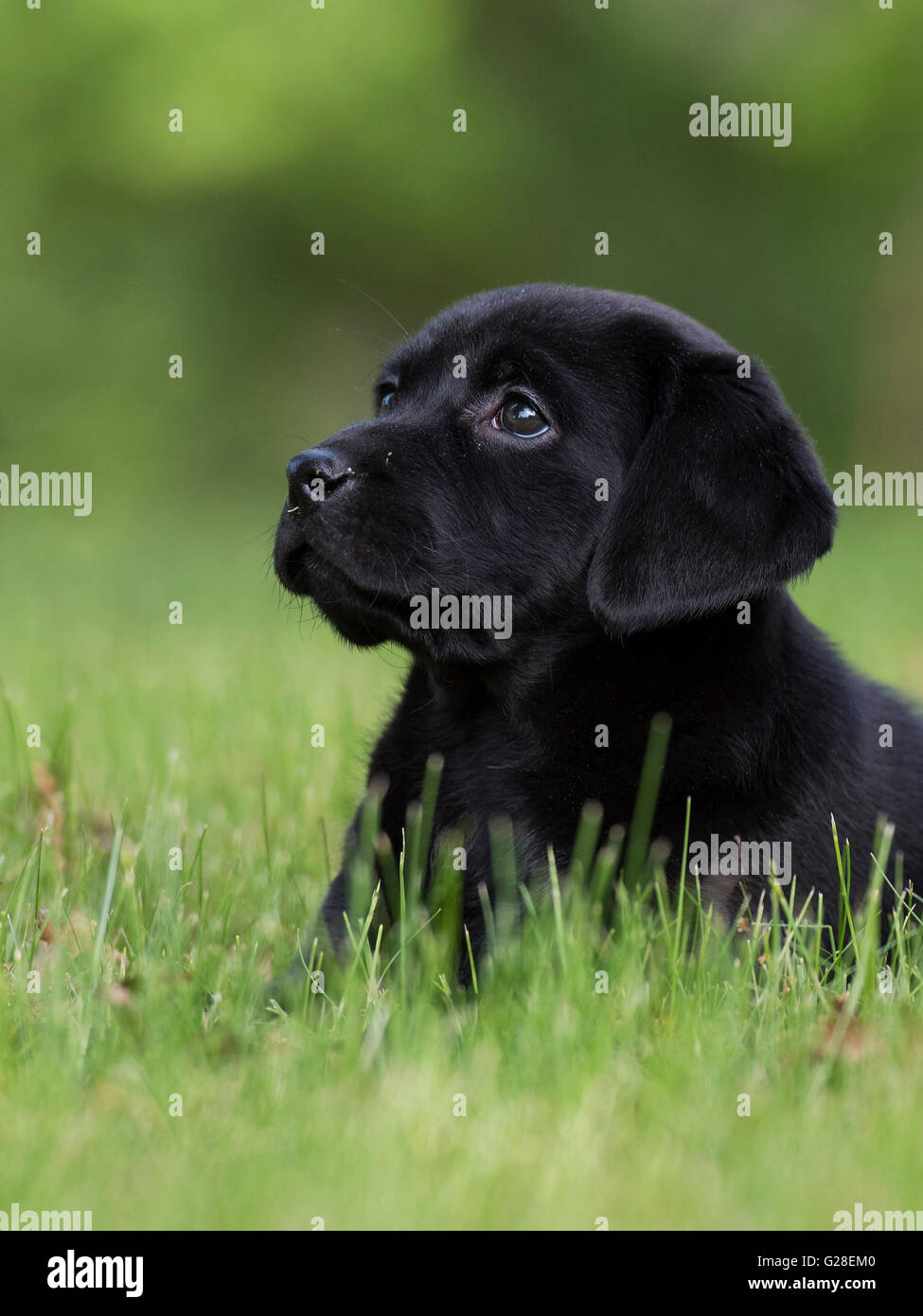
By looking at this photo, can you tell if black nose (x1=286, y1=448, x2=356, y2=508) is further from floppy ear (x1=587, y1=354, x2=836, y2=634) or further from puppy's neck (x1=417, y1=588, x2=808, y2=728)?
floppy ear (x1=587, y1=354, x2=836, y2=634)

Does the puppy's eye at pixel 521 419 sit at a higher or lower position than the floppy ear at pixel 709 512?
higher

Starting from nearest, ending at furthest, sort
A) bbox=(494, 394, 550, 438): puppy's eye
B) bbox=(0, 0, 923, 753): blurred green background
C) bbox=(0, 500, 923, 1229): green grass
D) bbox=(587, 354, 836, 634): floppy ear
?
bbox=(0, 500, 923, 1229): green grass < bbox=(587, 354, 836, 634): floppy ear < bbox=(494, 394, 550, 438): puppy's eye < bbox=(0, 0, 923, 753): blurred green background

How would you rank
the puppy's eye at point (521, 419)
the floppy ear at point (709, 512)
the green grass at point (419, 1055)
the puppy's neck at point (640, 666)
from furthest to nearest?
the puppy's eye at point (521, 419) → the puppy's neck at point (640, 666) → the floppy ear at point (709, 512) → the green grass at point (419, 1055)

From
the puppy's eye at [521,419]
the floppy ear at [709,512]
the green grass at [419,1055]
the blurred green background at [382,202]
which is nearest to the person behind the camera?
the green grass at [419,1055]

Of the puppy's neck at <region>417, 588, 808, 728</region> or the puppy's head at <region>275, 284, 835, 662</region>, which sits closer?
the puppy's head at <region>275, 284, 835, 662</region>

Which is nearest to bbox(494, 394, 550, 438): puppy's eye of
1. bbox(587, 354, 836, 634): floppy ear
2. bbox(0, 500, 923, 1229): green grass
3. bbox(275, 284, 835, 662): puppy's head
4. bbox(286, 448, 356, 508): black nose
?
bbox(275, 284, 835, 662): puppy's head

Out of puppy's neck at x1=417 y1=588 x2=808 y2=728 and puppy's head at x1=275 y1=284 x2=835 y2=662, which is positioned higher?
puppy's head at x1=275 y1=284 x2=835 y2=662

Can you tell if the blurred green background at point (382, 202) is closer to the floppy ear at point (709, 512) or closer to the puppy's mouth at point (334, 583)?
the puppy's mouth at point (334, 583)

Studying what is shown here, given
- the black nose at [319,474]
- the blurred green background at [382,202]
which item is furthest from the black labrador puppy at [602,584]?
the blurred green background at [382,202]

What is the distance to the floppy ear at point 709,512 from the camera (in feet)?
9.13

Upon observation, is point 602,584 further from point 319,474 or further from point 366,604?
point 319,474

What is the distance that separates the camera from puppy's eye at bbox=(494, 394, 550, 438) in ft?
10.0

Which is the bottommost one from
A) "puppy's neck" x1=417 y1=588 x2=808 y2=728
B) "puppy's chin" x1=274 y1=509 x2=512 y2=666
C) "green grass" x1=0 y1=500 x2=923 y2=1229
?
"green grass" x1=0 y1=500 x2=923 y2=1229

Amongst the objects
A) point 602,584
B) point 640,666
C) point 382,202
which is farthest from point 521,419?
point 382,202
